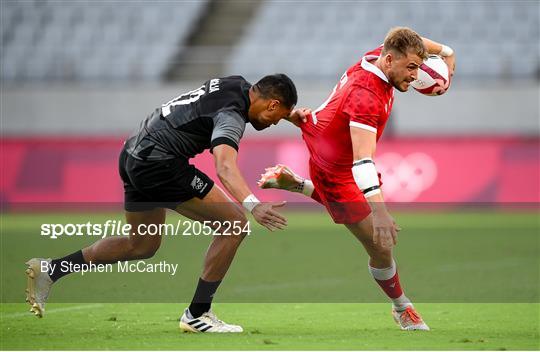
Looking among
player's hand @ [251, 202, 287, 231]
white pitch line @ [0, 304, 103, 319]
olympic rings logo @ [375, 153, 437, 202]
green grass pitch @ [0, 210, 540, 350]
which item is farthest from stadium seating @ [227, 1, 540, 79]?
player's hand @ [251, 202, 287, 231]

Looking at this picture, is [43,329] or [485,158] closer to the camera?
[43,329]

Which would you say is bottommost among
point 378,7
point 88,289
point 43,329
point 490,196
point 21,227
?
point 43,329

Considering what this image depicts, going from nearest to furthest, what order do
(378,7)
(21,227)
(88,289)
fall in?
1. (88,289)
2. (21,227)
3. (378,7)

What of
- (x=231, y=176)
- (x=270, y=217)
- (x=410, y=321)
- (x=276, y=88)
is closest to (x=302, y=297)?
(x=410, y=321)

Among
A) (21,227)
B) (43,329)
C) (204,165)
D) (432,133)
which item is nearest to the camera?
(43,329)

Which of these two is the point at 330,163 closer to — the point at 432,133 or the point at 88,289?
the point at 88,289

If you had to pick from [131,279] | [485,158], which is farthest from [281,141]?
[131,279]

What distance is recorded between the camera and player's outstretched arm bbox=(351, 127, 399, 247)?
7.38 metres

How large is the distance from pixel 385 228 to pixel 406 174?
13.4m

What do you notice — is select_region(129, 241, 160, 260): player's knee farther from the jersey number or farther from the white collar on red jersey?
the white collar on red jersey

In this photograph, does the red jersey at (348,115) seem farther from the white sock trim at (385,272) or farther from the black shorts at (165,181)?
the black shorts at (165,181)

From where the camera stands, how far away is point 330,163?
8.58m

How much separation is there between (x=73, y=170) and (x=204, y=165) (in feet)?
8.95

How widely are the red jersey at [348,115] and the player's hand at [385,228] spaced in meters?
0.77
